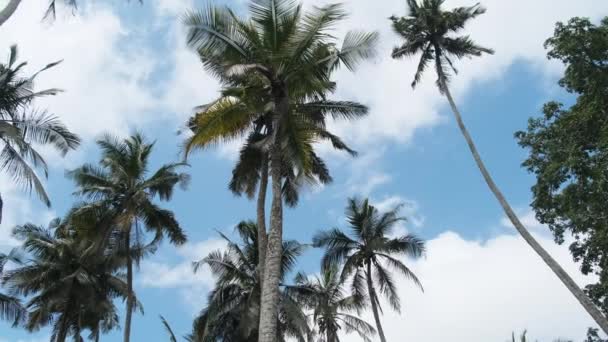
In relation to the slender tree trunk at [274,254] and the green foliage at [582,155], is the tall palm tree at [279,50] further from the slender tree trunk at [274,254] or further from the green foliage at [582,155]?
the green foliage at [582,155]

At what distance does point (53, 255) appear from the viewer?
26.5 m

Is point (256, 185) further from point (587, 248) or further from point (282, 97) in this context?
point (587, 248)

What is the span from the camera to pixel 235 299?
25344 mm

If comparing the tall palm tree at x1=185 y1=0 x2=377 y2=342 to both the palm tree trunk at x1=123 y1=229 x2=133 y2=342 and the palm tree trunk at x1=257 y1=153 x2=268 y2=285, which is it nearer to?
the palm tree trunk at x1=257 y1=153 x2=268 y2=285

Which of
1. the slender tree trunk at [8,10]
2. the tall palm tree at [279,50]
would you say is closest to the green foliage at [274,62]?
the tall palm tree at [279,50]

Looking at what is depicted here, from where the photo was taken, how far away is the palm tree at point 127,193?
984 inches

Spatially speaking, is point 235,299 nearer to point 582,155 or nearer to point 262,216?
point 262,216

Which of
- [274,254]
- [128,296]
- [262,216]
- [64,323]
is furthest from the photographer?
[64,323]

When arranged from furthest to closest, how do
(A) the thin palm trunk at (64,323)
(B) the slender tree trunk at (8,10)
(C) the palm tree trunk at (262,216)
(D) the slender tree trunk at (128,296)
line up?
(A) the thin palm trunk at (64,323) → (D) the slender tree trunk at (128,296) → (C) the palm tree trunk at (262,216) → (B) the slender tree trunk at (8,10)

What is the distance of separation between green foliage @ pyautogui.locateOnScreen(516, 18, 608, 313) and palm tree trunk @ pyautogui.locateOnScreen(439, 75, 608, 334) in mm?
2456

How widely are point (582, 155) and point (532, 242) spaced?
449 centimetres

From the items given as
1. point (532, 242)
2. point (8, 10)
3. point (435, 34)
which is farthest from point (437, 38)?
point (8, 10)

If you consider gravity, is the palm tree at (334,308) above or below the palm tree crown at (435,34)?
below

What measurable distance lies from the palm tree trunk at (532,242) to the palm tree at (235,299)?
8600 millimetres
